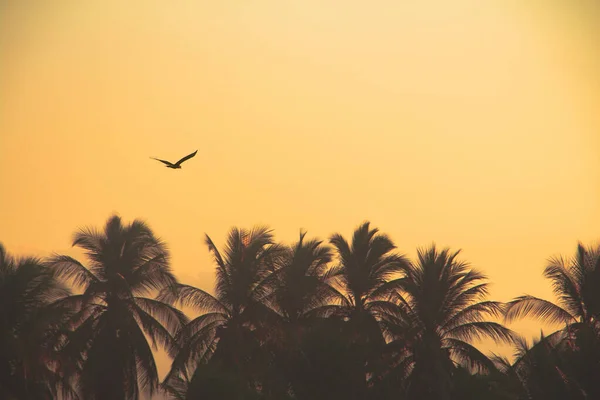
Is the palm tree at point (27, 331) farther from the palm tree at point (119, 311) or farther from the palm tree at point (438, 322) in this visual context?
the palm tree at point (438, 322)

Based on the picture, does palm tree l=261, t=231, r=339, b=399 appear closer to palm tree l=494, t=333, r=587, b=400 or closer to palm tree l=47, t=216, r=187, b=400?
palm tree l=47, t=216, r=187, b=400

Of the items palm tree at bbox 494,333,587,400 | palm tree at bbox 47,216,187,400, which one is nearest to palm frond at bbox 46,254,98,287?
palm tree at bbox 47,216,187,400

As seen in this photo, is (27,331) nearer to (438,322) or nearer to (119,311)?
(119,311)

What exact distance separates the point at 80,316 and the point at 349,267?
1471 centimetres

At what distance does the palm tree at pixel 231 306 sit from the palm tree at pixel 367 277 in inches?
181

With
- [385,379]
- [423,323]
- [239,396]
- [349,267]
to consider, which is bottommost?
[239,396]

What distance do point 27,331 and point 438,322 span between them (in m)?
21.3

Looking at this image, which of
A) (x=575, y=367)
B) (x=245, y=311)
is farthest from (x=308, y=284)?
(x=575, y=367)

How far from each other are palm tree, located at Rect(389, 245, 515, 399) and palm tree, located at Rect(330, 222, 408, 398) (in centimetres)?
95

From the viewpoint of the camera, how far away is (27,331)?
3931cm

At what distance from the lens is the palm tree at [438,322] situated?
163 ft

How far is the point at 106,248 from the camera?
1900 inches

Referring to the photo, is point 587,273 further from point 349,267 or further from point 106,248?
point 106,248

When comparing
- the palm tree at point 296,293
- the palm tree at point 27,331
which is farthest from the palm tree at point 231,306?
the palm tree at point 27,331
